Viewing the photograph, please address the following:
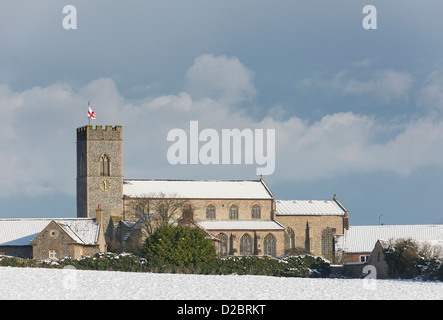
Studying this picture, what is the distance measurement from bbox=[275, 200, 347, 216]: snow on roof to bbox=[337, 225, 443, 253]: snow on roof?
3334 millimetres

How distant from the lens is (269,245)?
97.3 m

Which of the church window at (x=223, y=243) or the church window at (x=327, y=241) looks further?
the church window at (x=327, y=241)

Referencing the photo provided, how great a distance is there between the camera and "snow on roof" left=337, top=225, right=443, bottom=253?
96.6m

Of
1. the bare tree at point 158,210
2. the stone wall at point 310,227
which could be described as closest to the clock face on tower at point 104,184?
the bare tree at point 158,210

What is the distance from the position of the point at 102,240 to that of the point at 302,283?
43.1 meters

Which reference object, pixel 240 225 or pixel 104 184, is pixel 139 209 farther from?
pixel 240 225

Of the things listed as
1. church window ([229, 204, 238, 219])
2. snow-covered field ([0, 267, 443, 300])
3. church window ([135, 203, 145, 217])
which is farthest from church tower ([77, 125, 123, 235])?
snow-covered field ([0, 267, 443, 300])

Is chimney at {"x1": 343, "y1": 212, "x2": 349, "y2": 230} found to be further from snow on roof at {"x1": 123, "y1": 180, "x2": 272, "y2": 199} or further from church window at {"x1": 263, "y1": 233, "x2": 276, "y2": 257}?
church window at {"x1": 263, "y1": 233, "x2": 276, "y2": 257}

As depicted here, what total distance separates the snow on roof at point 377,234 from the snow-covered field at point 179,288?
5294 centimetres

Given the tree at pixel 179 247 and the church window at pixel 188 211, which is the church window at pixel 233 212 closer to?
the church window at pixel 188 211

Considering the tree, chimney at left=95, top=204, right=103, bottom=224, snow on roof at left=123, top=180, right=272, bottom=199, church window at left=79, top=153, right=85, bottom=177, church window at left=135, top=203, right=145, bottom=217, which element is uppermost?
church window at left=79, top=153, right=85, bottom=177

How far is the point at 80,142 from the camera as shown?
9762 centimetres

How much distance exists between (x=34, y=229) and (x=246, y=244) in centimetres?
2562

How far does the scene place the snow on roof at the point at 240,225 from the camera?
97.1 m
